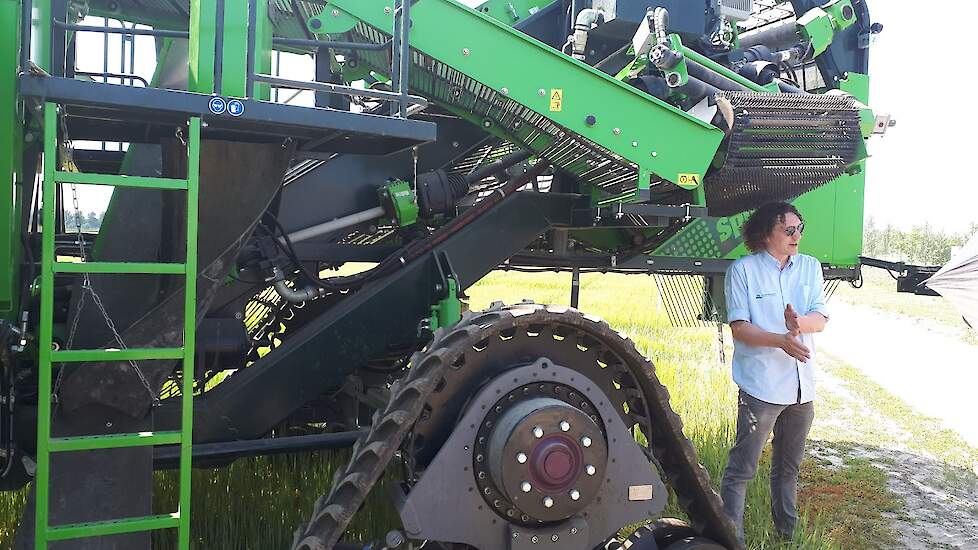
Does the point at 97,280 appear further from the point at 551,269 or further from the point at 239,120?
the point at 551,269

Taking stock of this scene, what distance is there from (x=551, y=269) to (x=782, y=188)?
6.20ft

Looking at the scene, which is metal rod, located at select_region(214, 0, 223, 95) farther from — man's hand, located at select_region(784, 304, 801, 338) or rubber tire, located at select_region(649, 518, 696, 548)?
man's hand, located at select_region(784, 304, 801, 338)

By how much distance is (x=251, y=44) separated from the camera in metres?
2.97

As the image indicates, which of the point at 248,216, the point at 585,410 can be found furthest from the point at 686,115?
the point at 248,216

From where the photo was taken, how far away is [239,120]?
295cm

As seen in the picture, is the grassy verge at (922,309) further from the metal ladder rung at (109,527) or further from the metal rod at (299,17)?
the metal ladder rung at (109,527)

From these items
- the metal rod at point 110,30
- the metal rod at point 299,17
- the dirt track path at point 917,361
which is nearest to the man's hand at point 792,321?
the metal rod at point 299,17

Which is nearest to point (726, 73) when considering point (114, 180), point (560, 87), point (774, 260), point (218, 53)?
point (774, 260)

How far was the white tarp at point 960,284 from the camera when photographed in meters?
5.98

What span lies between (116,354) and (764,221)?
3.07m

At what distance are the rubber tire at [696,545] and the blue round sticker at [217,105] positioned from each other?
95.0 inches

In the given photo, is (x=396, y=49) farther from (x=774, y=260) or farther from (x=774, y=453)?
(x=774, y=453)

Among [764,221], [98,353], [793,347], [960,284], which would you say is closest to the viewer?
[98,353]

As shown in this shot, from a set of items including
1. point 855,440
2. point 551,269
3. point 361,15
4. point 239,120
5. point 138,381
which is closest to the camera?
point 239,120
